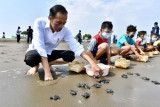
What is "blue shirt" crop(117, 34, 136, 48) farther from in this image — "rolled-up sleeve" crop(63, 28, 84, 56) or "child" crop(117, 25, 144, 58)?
"rolled-up sleeve" crop(63, 28, 84, 56)

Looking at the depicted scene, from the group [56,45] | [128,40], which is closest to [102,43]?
[56,45]

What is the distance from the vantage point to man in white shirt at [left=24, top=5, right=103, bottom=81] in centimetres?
222

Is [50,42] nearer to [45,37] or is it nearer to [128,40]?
[45,37]

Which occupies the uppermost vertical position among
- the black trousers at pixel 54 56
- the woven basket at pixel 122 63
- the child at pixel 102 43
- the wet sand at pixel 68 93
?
the child at pixel 102 43

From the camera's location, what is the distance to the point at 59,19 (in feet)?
7.16

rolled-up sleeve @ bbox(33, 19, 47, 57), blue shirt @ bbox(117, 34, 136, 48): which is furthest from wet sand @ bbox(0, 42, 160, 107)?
blue shirt @ bbox(117, 34, 136, 48)

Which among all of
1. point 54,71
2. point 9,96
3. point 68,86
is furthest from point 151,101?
point 54,71

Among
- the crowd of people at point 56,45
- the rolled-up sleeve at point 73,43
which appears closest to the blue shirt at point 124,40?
the crowd of people at point 56,45

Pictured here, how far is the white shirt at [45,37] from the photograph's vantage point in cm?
238

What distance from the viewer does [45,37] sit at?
8.48ft

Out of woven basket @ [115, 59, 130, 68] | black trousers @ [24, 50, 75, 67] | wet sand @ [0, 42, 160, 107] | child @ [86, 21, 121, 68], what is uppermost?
child @ [86, 21, 121, 68]

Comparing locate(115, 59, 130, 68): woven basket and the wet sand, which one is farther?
locate(115, 59, 130, 68): woven basket

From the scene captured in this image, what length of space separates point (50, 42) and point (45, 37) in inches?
5.5

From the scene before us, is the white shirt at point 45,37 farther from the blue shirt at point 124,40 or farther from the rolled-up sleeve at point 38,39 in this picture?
the blue shirt at point 124,40
